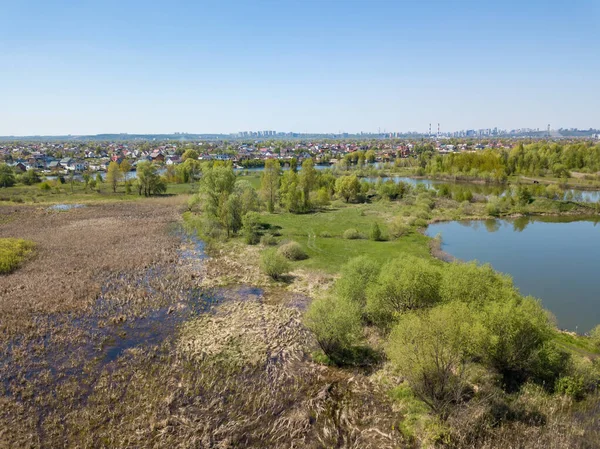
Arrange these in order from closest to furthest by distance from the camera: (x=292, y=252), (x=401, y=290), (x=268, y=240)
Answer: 1. (x=401, y=290)
2. (x=292, y=252)
3. (x=268, y=240)

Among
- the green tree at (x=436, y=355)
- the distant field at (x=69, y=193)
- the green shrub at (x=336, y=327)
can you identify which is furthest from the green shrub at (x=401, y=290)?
the distant field at (x=69, y=193)

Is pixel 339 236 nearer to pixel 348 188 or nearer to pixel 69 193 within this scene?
pixel 348 188

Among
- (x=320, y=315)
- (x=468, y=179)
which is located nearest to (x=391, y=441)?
(x=320, y=315)

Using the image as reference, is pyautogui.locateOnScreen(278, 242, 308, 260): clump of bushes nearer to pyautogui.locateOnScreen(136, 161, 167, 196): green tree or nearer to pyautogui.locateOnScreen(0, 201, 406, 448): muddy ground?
pyautogui.locateOnScreen(0, 201, 406, 448): muddy ground

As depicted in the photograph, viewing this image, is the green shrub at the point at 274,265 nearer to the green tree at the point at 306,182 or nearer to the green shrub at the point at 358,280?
the green shrub at the point at 358,280

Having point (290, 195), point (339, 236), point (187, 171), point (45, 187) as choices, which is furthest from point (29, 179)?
point (339, 236)

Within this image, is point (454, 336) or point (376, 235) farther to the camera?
point (376, 235)
